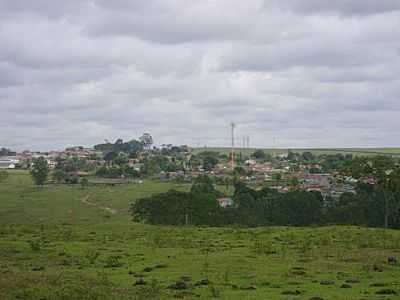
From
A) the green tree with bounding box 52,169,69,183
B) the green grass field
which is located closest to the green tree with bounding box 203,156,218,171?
the green tree with bounding box 52,169,69,183

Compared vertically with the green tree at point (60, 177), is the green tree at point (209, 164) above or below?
above

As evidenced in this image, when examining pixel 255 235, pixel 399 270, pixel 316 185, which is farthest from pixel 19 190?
pixel 399 270

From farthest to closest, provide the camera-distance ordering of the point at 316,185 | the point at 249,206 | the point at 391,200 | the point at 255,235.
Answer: the point at 316,185 → the point at 249,206 → the point at 391,200 → the point at 255,235

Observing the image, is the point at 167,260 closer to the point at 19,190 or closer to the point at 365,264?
the point at 365,264

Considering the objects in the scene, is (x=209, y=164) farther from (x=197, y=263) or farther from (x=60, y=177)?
(x=197, y=263)

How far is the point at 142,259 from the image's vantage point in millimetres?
25547

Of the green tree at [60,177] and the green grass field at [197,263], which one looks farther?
the green tree at [60,177]

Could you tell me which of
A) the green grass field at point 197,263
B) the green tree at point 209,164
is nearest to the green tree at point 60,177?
the green tree at point 209,164

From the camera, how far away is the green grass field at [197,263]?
17.4 meters

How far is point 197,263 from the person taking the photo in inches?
947

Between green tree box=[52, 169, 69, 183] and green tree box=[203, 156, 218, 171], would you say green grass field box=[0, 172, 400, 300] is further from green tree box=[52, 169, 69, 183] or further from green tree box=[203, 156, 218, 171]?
green tree box=[203, 156, 218, 171]

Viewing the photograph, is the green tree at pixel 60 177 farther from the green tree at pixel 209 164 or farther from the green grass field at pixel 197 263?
the green grass field at pixel 197 263

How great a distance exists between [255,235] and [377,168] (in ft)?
72.1

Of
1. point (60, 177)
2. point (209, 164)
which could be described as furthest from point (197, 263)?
point (209, 164)
